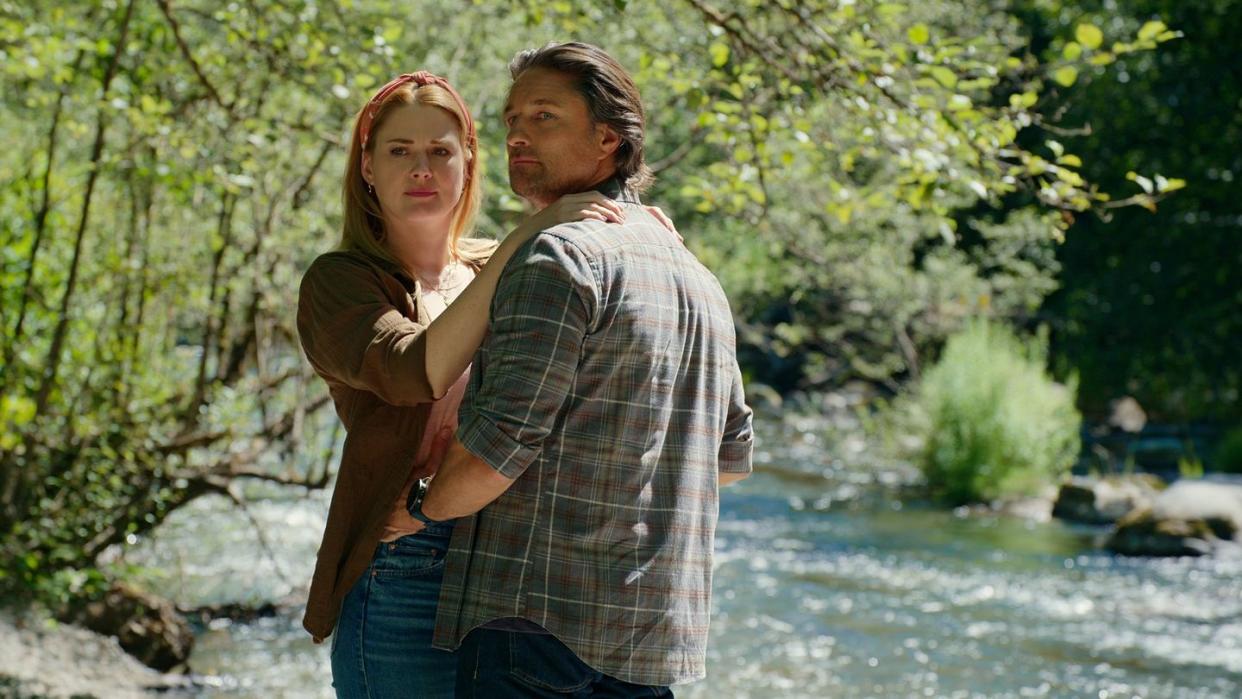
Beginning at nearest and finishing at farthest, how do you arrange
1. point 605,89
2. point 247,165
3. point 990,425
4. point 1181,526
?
point 605,89 < point 247,165 < point 1181,526 < point 990,425

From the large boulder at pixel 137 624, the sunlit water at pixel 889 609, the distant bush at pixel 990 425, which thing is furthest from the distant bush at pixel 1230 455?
the large boulder at pixel 137 624

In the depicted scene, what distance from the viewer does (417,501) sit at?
2.16 m

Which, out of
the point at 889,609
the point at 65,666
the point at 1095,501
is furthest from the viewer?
the point at 1095,501

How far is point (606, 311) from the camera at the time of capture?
196 centimetres

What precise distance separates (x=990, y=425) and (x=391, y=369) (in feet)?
44.0

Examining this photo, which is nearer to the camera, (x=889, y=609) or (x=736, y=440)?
(x=736, y=440)

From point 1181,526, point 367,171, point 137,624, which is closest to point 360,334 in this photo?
point 367,171

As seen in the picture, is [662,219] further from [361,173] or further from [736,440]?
[361,173]

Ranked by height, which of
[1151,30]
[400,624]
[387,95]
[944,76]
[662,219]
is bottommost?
[400,624]

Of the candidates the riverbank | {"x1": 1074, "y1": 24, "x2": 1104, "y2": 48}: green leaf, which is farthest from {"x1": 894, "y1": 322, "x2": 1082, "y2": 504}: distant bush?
{"x1": 1074, "y1": 24, "x2": 1104, "y2": 48}: green leaf

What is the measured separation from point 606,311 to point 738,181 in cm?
271

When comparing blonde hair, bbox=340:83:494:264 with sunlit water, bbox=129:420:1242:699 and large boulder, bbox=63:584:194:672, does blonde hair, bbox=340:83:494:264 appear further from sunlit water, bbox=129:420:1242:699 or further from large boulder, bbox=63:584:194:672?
large boulder, bbox=63:584:194:672

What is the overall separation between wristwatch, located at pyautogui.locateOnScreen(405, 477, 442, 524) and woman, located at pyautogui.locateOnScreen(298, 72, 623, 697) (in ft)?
0.10

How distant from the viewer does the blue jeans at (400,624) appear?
2197 mm
